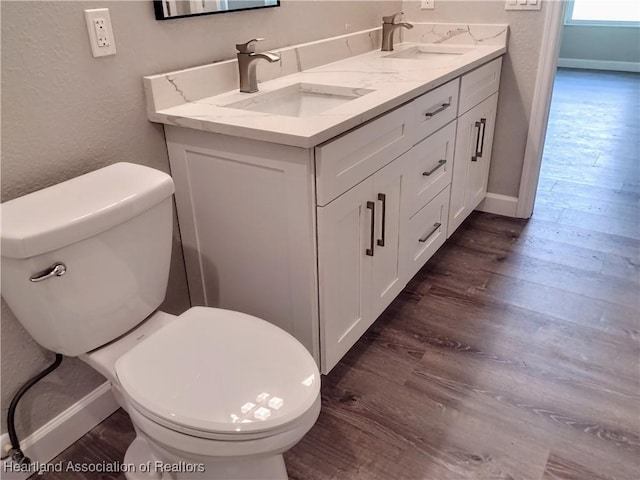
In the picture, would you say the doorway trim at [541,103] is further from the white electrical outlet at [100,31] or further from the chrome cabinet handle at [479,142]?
the white electrical outlet at [100,31]

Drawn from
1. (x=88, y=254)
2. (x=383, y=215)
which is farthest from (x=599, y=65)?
(x=88, y=254)

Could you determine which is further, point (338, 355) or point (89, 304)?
point (338, 355)

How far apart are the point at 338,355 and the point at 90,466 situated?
78 centimetres

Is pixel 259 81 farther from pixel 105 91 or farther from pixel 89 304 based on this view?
pixel 89 304

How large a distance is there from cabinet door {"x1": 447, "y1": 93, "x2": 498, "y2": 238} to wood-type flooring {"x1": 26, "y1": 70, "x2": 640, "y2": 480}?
209 mm

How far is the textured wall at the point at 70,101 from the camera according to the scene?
1208mm

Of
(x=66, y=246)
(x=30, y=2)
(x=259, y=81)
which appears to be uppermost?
(x=30, y=2)

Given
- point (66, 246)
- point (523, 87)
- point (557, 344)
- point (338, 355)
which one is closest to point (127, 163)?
point (66, 246)

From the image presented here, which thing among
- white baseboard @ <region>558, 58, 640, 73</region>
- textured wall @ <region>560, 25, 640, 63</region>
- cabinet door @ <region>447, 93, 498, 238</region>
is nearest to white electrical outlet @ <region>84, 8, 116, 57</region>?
cabinet door @ <region>447, 93, 498, 238</region>

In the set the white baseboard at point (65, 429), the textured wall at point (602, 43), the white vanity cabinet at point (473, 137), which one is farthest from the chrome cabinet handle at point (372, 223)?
the textured wall at point (602, 43)

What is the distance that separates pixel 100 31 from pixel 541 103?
2055 millimetres

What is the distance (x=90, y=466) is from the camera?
148 cm

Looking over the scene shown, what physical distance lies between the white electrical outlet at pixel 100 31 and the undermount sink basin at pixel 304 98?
1.58 feet

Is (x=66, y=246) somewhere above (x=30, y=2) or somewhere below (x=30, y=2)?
below
